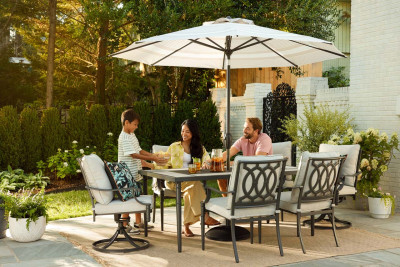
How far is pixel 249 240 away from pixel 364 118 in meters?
3.66

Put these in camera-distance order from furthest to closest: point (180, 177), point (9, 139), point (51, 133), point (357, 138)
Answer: point (51, 133)
point (9, 139)
point (357, 138)
point (180, 177)

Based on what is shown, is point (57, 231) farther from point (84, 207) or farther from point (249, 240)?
point (249, 240)

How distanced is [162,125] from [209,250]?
25.3 feet

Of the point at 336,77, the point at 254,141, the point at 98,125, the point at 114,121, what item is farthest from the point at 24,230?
the point at 336,77

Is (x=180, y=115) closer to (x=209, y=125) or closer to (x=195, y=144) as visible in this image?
(x=209, y=125)

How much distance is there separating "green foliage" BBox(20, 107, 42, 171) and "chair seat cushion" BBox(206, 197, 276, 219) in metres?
6.94

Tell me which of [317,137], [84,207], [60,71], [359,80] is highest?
[60,71]

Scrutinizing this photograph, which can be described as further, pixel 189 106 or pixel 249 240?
pixel 189 106

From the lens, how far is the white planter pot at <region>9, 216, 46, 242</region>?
550cm

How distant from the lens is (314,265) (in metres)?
4.66

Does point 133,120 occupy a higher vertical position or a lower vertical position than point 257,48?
lower

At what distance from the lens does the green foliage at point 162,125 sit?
12.6 metres

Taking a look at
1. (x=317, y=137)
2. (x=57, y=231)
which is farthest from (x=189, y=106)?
(x=57, y=231)

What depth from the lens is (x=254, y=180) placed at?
15.7ft
